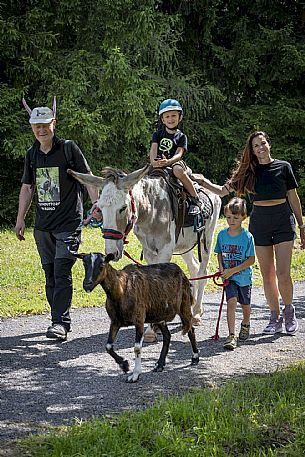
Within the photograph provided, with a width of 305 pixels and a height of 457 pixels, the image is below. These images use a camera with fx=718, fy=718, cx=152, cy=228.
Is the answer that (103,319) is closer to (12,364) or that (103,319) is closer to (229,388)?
(12,364)

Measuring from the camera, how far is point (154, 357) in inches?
293

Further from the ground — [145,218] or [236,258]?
[145,218]

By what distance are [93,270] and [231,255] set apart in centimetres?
254

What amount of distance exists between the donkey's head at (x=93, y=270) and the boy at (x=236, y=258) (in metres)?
2.23

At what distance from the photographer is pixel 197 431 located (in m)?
4.89

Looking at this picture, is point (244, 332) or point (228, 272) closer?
point (228, 272)

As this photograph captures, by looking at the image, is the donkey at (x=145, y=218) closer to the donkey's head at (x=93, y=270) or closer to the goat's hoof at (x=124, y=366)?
the donkey's head at (x=93, y=270)

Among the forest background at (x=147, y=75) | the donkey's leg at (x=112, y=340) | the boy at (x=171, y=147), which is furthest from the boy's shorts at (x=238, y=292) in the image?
the forest background at (x=147, y=75)

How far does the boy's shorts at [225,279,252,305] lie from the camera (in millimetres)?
8164

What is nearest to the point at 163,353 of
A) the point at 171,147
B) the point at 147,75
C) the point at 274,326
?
the point at 274,326

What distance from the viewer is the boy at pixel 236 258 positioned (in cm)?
812

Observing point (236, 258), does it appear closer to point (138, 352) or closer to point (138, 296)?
point (138, 296)

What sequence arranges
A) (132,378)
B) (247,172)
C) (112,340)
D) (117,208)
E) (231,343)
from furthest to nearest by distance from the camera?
(247,172) < (231,343) < (117,208) < (132,378) < (112,340)

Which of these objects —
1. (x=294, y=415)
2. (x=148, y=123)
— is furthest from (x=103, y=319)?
(x=148, y=123)
